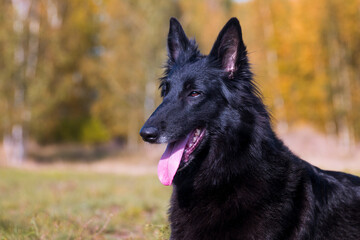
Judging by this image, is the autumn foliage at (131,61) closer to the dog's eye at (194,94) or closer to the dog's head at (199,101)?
the dog's head at (199,101)

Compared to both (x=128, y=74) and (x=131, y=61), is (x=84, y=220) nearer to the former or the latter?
(x=128, y=74)

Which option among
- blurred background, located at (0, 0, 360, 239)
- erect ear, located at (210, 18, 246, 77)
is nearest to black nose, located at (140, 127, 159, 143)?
erect ear, located at (210, 18, 246, 77)

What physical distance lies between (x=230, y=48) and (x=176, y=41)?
2.35ft

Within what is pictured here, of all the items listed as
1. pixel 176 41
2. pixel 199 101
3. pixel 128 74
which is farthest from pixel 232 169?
pixel 128 74

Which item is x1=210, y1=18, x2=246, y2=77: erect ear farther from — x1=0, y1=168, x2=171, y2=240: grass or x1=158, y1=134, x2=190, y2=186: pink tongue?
x1=0, y1=168, x2=171, y2=240: grass

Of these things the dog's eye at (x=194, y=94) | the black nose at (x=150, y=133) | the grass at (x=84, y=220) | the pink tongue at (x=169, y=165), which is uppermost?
the dog's eye at (x=194, y=94)

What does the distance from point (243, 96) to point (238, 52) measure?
39 cm

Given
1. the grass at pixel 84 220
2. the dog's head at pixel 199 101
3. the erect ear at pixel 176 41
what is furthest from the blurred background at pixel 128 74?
the dog's head at pixel 199 101

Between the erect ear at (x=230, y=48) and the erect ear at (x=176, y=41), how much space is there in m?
0.46

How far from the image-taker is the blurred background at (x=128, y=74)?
878 inches

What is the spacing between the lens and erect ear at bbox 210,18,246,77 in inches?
127

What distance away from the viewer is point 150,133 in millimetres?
3072

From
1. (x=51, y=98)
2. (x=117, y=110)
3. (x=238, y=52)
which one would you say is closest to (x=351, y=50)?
(x=117, y=110)

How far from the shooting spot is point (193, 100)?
10.9ft
